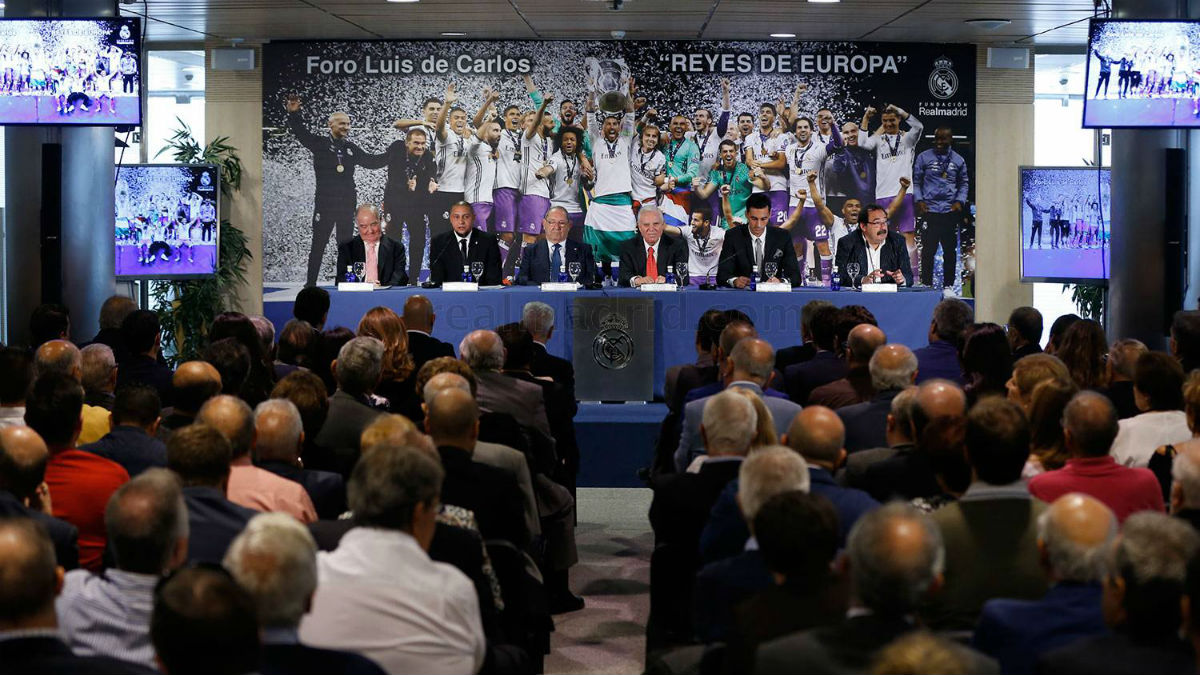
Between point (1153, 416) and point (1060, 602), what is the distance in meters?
2.41

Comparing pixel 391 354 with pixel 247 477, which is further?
pixel 391 354

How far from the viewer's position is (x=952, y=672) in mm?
1591

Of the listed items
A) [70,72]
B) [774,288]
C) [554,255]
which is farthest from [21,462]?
[554,255]

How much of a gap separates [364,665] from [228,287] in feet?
37.0

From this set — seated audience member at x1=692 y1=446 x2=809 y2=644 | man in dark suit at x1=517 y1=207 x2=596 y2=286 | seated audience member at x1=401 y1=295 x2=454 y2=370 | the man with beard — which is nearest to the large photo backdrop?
the man with beard

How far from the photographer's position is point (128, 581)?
249cm

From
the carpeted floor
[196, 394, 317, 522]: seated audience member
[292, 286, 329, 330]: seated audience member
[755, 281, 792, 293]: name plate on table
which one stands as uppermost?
[755, 281, 792, 293]: name plate on table

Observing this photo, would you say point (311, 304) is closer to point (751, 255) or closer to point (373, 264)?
point (373, 264)

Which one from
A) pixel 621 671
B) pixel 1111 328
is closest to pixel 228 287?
pixel 1111 328

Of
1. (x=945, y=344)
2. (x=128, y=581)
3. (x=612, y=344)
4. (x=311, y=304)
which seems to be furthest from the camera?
(x=612, y=344)

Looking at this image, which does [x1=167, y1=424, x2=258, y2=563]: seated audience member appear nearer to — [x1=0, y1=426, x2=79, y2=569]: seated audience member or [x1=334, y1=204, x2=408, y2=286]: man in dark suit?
[x1=0, y1=426, x2=79, y2=569]: seated audience member

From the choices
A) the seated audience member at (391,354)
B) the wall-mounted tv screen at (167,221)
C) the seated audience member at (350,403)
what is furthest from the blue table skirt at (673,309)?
the seated audience member at (350,403)

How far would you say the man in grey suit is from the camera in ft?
16.4

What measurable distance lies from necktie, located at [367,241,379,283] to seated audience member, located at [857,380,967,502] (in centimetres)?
810
